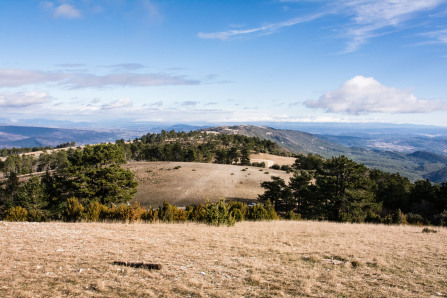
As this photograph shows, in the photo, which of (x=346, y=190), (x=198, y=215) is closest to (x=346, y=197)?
(x=346, y=190)

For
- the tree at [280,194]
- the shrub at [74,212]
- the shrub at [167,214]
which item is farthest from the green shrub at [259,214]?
the tree at [280,194]

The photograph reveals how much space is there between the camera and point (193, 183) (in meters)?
71.2

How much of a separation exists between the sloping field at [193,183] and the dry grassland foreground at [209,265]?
140ft

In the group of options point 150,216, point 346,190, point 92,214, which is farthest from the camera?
point 346,190

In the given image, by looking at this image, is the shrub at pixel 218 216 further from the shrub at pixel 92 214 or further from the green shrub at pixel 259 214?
the shrub at pixel 92 214

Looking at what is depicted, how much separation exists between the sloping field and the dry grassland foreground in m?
42.8

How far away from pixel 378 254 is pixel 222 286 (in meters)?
10.1

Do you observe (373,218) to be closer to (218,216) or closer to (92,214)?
(218,216)

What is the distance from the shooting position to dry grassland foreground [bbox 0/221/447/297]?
26.0ft

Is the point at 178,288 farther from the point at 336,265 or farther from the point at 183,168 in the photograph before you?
the point at 183,168

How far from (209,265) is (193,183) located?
202ft

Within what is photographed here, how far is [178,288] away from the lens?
7883 millimetres


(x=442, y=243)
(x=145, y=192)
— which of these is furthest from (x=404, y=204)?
(x=145, y=192)

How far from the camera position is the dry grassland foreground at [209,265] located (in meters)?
7.92
